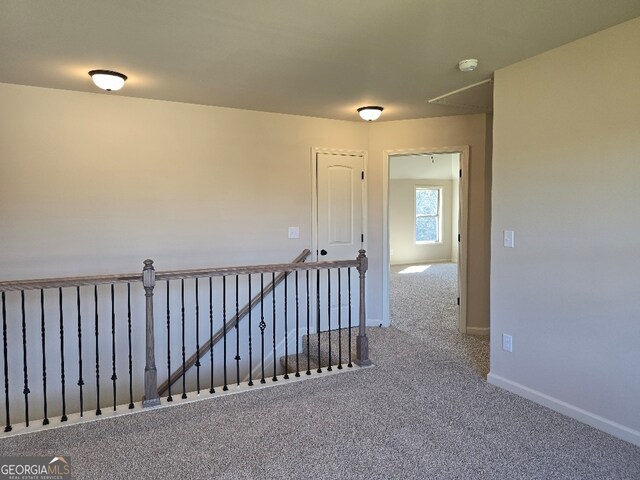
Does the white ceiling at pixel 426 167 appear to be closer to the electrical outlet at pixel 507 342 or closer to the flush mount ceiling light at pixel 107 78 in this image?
the electrical outlet at pixel 507 342

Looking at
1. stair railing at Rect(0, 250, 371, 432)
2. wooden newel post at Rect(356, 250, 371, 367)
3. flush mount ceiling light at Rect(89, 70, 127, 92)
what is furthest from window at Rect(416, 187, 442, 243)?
flush mount ceiling light at Rect(89, 70, 127, 92)

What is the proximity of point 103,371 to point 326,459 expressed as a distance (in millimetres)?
2513

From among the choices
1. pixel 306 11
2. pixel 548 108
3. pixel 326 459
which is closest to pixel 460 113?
pixel 548 108

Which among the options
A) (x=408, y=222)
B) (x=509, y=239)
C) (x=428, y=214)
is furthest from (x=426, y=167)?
(x=509, y=239)

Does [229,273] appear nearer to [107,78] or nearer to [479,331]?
[107,78]

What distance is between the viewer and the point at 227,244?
4246 mm

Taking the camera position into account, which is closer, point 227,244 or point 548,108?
point 548,108

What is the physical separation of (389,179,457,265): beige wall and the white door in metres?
5.22

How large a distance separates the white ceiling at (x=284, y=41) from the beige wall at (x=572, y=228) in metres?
0.24

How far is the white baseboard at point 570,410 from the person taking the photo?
241 centimetres

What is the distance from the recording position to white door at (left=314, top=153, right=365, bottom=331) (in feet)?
15.4

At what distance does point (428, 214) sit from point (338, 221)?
6290 millimetres

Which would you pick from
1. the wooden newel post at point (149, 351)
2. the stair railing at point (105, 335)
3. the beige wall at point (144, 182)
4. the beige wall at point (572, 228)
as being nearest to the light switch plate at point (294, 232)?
the beige wall at point (144, 182)

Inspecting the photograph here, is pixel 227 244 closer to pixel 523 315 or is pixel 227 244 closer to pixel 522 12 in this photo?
pixel 523 315
